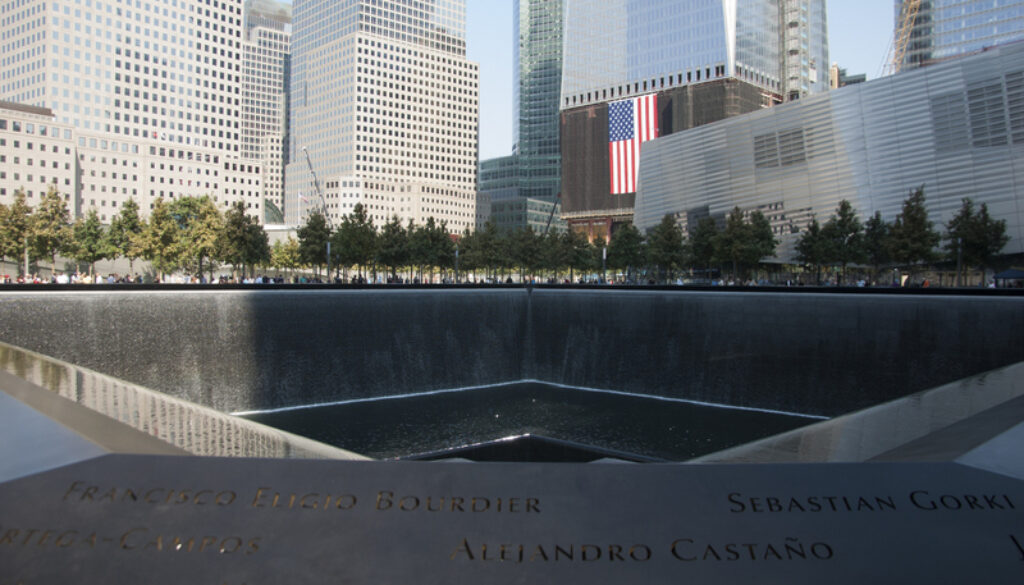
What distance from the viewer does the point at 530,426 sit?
2122cm

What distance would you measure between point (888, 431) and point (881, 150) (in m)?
58.2

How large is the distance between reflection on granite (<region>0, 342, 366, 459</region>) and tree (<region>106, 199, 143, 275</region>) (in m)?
55.9

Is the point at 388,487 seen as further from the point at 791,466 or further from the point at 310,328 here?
the point at 310,328

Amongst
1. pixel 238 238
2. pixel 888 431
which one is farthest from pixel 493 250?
pixel 888 431

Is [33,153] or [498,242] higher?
[33,153]

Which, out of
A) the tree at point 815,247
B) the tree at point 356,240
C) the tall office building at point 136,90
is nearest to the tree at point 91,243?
the tree at point 356,240

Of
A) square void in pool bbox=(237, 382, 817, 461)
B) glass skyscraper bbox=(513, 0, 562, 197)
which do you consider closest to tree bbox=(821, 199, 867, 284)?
square void in pool bbox=(237, 382, 817, 461)

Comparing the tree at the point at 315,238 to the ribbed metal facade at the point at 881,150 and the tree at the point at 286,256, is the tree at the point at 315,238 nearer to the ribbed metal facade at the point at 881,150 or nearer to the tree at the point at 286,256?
the tree at the point at 286,256

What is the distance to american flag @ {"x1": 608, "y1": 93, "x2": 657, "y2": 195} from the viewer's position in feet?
393

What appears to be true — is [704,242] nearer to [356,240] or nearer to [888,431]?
[356,240]

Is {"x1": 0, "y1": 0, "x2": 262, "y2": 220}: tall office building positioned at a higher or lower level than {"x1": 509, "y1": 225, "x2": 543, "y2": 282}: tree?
higher

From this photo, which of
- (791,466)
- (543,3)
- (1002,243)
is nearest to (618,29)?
(543,3)

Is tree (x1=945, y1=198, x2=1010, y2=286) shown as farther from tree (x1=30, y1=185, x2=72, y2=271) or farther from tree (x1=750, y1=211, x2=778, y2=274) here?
tree (x1=30, y1=185, x2=72, y2=271)

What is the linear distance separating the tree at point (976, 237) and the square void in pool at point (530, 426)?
104ft
